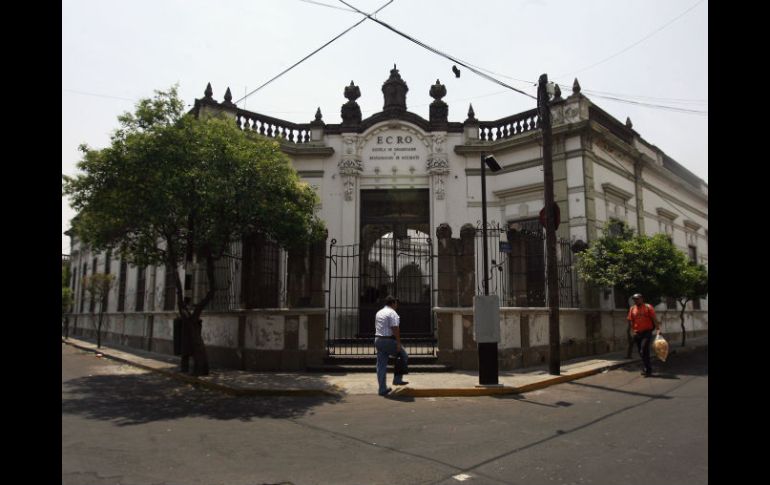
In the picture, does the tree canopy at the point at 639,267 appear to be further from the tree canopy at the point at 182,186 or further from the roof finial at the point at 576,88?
the tree canopy at the point at 182,186

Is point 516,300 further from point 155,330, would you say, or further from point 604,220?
point 155,330

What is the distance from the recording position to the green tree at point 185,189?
363 inches

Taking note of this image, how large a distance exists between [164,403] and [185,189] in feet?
12.4

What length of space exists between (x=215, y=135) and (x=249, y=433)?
5994 millimetres

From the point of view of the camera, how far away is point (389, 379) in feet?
32.4

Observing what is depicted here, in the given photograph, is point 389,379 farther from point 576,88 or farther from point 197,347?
point 576,88

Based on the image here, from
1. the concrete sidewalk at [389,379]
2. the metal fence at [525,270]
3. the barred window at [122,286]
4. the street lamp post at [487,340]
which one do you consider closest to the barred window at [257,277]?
the concrete sidewalk at [389,379]

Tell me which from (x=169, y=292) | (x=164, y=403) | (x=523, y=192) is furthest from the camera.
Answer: (x=169, y=292)

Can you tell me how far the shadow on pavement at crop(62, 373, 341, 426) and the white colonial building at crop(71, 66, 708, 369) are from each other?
7.77 ft

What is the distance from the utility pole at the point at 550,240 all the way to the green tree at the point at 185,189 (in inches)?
209

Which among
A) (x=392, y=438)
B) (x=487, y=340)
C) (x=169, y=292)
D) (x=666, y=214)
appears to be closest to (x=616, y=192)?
(x=666, y=214)

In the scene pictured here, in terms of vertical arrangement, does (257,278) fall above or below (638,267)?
below

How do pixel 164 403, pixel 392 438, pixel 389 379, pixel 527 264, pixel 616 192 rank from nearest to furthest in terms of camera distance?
pixel 392 438
pixel 164 403
pixel 389 379
pixel 527 264
pixel 616 192
